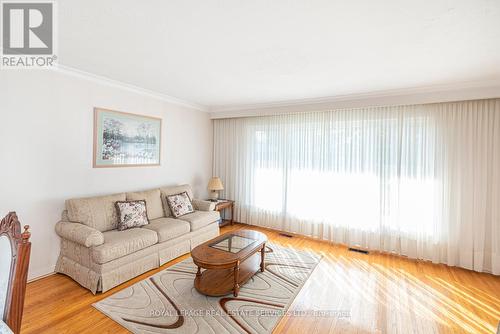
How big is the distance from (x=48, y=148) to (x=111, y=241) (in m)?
1.37

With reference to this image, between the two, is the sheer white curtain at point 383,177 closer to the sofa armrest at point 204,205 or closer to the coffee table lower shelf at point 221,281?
the sofa armrest at point 204,205

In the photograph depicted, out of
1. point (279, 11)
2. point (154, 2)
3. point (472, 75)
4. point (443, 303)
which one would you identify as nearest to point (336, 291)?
point (443, 303)

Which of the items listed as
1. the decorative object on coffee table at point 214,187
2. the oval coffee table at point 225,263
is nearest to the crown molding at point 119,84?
the decorative object on coffee table at point 214,187

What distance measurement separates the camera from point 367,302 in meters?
2.47

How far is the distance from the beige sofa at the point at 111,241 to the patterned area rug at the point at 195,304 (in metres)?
0.22

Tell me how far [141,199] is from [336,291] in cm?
290

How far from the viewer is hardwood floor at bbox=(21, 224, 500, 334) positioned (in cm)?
208

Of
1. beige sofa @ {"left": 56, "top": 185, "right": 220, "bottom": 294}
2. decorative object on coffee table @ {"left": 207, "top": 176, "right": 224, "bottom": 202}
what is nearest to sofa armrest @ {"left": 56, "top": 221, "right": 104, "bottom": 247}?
beige sofa @ {"left": 56, "top": 185, "right": 220, "bottom": 294}

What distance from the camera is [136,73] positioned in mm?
3041

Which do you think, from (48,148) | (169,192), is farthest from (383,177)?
(48,148)

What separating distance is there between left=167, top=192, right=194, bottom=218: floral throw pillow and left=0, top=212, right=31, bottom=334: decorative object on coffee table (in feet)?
8.53

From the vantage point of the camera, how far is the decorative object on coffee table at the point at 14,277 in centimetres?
110

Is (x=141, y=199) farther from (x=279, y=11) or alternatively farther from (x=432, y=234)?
(x=432, y=234)

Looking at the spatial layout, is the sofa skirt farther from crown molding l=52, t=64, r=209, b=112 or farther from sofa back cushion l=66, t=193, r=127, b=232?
crown molding l=52, t=64, r=209, b=112
